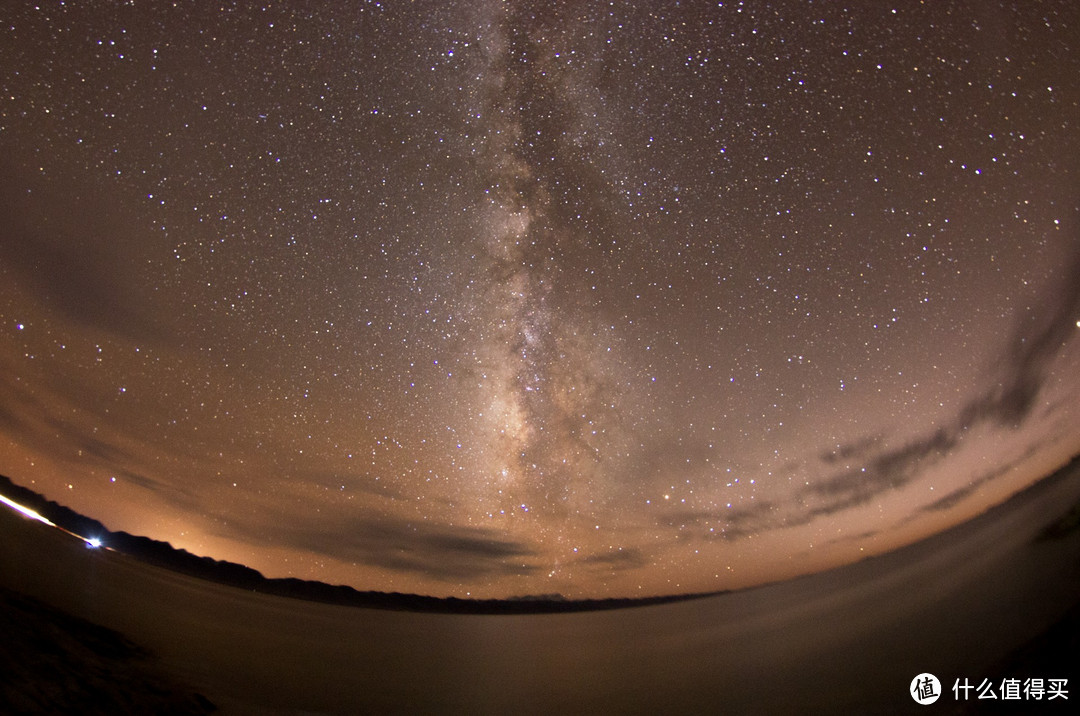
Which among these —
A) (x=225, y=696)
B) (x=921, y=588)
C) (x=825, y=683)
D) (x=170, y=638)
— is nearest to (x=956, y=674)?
(x=825, y=683)

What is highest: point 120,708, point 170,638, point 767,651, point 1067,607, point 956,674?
point 1067,607

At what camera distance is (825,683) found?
5273mm

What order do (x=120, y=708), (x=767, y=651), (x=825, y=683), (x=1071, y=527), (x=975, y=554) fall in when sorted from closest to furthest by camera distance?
(x=120, y=708), (x=825, y=683), (x=1071, y=527), (x=767, y=651), (x=975, y=554)

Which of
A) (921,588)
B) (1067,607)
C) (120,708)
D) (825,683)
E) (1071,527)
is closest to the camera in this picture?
→ (120,708)

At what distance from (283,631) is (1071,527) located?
13391 mm

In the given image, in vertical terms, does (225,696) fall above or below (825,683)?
below

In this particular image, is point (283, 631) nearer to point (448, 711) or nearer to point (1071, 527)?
point (448, 711)

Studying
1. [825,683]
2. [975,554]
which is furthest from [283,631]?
[975,554]

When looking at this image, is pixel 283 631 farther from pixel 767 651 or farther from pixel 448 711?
pixel 767 651

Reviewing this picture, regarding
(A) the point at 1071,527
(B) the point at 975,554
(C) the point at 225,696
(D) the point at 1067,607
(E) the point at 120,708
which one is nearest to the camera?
(E) the point at 120,708

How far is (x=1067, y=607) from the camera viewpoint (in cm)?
388

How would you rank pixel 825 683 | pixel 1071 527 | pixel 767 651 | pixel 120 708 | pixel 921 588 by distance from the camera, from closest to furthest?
pixel 120 708, pixel 825 683, pixel 1071 527, pixel 767 651, pixel 921 588

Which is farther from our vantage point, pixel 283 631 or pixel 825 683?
pixel 283 631

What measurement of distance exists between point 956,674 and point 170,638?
8.63 m
